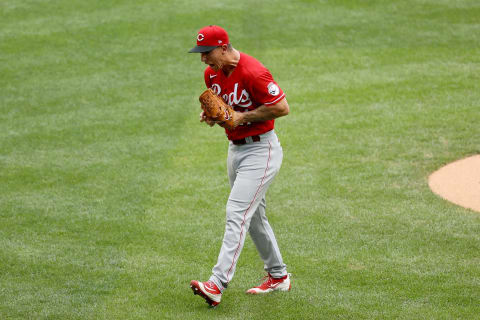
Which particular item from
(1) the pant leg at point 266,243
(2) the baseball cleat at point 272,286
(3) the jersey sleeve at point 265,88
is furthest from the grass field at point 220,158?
(3) the jersey sleeve at point 265,88

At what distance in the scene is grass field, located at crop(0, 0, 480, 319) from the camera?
214 inches

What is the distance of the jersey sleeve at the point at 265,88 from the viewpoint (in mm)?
4941

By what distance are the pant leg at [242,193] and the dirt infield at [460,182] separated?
3.04 metres

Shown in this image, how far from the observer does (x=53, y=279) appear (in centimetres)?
566

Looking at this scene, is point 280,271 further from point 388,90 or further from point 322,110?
point 388,90

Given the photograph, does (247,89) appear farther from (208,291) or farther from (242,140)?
(208,291)

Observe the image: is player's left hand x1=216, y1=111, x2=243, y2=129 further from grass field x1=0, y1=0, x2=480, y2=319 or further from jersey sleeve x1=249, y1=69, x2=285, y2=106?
grass field x1=0, y1=0, x2=480, y2=319

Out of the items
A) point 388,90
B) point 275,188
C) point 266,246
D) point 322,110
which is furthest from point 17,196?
point 388,90

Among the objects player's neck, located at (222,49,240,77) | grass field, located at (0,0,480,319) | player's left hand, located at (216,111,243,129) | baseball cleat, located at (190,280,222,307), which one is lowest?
grass field, located at (0,0,480,319)

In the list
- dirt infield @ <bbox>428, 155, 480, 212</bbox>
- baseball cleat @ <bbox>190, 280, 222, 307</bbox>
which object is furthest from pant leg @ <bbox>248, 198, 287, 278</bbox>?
dirt infield @ <bbox>428, 155, 480, 212</bbox>

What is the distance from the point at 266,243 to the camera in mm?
5340

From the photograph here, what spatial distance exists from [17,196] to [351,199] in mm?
3820

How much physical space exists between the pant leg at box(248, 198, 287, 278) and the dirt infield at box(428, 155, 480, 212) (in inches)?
111

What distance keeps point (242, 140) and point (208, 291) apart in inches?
46.8
